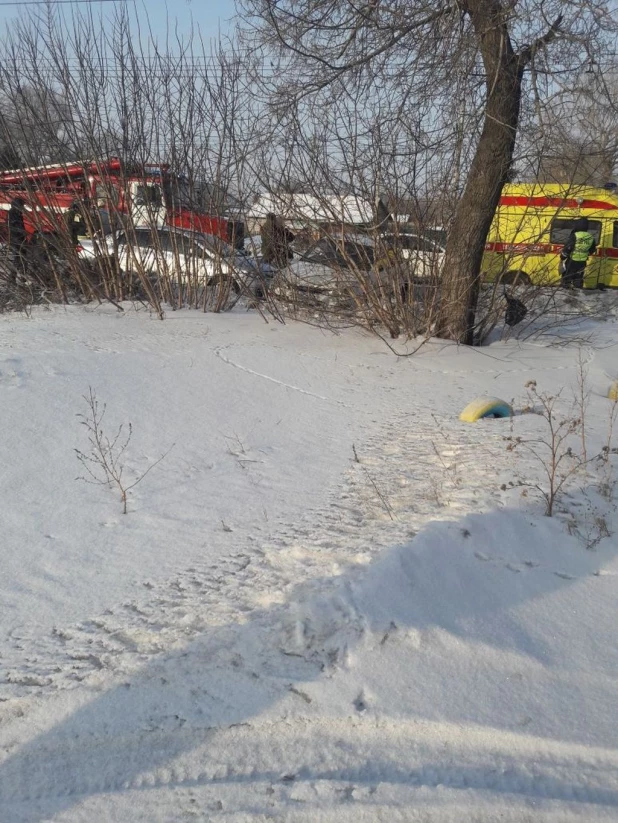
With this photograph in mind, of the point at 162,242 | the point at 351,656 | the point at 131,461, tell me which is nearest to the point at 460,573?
the point at 351,656

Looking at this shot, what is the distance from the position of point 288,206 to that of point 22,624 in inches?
282

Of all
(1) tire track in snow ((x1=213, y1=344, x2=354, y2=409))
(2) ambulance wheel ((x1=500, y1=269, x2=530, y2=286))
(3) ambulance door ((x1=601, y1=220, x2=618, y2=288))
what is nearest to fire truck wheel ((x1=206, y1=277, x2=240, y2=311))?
(1) tire track in snow ((x1=213, y1=344, x2=354, y2=409))

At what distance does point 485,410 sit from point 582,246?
410 inches

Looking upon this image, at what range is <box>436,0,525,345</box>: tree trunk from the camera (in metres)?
8.60

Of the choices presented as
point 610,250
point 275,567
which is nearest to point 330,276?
point 275,567

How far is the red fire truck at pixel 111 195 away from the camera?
1047 cm

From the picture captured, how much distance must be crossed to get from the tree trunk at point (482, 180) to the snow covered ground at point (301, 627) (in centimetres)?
357

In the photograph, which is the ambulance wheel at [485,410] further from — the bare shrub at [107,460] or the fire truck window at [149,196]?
the fire truck window at [149,196]

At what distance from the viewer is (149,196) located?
10.5m

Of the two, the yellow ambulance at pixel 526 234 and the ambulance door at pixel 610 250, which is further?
the ambulance door at pixel 610 250

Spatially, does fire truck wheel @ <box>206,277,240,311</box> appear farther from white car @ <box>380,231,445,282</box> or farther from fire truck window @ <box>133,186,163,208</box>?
white car @ <box>380,231,445,282</box>

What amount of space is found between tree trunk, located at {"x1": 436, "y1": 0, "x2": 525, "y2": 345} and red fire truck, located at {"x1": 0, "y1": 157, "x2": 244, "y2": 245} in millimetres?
3033

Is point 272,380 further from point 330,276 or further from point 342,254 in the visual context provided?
point 330,276

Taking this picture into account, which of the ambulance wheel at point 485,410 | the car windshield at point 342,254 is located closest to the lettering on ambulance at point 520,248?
the car windshield at point 342,254
